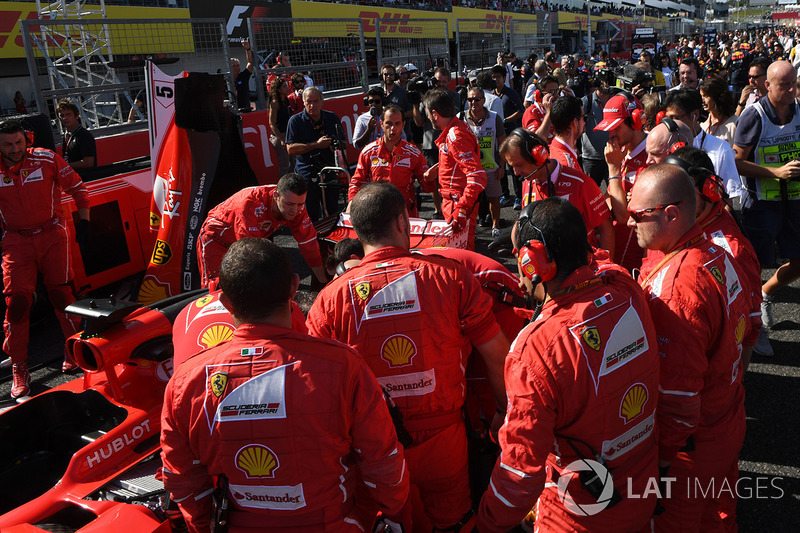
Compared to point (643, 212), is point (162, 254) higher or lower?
lower

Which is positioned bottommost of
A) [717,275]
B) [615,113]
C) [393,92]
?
[717,275]

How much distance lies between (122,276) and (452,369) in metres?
5.01

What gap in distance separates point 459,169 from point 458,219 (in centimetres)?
62

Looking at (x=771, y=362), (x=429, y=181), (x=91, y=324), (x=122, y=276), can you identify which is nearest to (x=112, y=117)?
(x=122, y=276)

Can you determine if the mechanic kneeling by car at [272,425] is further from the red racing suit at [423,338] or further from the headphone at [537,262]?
the headphone at [537,262]

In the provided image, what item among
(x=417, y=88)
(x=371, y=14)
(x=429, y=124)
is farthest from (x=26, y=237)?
(x=371, y=14)

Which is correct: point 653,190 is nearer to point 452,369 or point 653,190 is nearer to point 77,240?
point 452,369

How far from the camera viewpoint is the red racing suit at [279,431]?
1.71 m

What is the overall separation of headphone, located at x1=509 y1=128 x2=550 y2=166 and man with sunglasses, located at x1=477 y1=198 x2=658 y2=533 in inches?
69.8

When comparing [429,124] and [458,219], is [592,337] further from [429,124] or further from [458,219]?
[429,124]

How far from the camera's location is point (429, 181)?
5473 mm

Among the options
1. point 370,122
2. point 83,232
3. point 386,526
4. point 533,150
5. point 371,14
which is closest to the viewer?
point 386,526

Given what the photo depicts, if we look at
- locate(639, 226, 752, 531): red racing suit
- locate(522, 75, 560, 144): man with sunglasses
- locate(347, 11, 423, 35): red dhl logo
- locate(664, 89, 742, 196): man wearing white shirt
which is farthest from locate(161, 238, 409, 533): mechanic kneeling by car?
locate(347, 11, 423, 35): red dhl logo

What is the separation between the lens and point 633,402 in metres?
1.88
